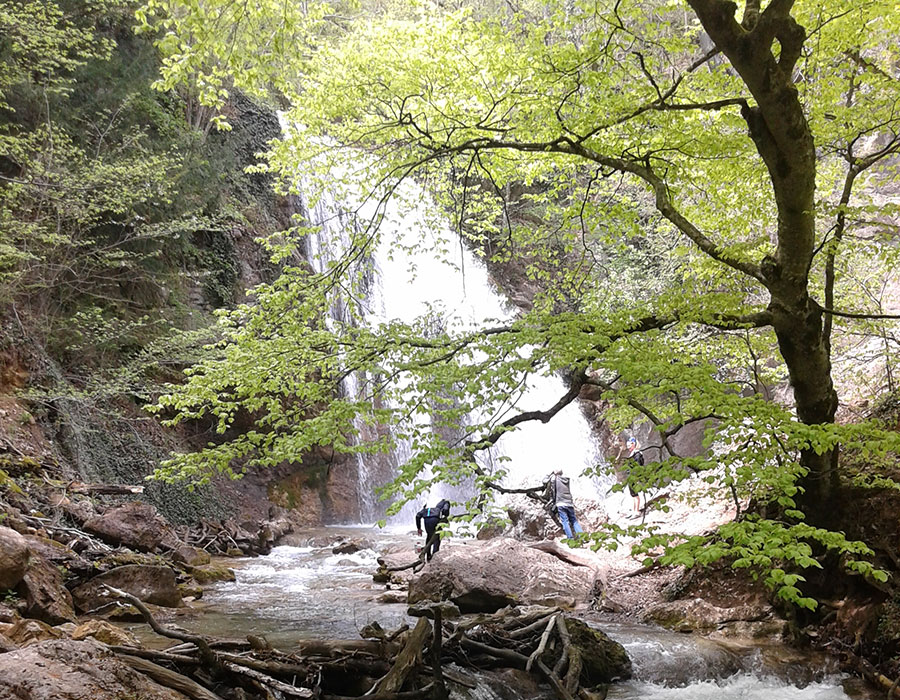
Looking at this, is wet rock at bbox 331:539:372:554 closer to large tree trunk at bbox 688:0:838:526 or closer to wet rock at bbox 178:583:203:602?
wet rock at bbox 178:583:203:602

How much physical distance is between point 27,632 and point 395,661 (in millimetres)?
2888

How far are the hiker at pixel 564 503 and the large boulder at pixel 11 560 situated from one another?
8.55 meters

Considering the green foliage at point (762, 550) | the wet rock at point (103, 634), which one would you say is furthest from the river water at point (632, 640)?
the green foliage at point (762, 550)

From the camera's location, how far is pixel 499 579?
27.9 ft

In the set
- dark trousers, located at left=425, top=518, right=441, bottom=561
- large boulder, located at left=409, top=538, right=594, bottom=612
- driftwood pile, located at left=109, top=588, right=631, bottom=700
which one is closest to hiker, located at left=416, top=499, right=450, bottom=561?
dark trousers, located at left=425, top=518, right=441, bottom=561

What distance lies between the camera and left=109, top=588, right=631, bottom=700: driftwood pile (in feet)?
14.1

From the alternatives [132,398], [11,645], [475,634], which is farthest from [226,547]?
[11,645]

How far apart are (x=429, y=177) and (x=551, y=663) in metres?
7.06

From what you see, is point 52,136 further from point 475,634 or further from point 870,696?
point 870,696

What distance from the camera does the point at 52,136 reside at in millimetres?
10539

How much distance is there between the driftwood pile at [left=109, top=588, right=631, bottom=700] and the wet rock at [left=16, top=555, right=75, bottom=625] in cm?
129

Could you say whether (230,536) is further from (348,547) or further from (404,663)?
(404,663)

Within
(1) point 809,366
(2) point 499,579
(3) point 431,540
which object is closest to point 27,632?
(2) point 499,579

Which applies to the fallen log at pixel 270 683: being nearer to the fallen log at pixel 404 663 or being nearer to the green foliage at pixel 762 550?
the fallen log at pixel 404 663
